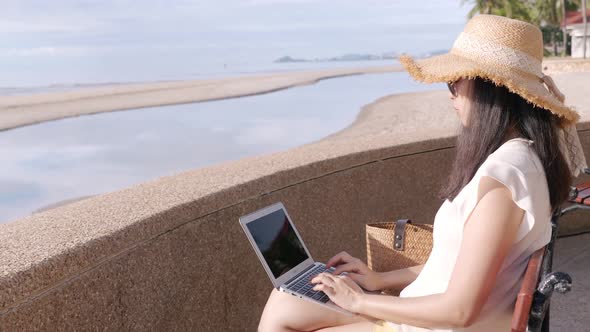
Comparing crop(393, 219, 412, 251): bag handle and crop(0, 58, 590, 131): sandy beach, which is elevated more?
crop(393, 219, 412, 251): bag handle

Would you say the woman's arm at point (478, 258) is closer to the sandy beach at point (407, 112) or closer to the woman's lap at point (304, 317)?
the woman's lap at point (304, 317)

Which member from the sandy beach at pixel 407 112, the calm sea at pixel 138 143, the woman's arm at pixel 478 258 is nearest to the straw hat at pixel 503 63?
the woman's arm at pixel 478 258

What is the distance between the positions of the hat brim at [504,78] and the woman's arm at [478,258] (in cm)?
30

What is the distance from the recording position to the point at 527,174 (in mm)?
2008

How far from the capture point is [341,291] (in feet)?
7.27

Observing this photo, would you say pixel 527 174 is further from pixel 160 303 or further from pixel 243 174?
pixel 243 174

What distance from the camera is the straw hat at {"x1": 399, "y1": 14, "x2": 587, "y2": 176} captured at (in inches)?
83.7

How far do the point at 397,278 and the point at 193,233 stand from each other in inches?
34.6

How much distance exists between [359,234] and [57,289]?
7.42 ft

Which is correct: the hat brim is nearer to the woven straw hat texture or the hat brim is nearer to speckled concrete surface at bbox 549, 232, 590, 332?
the woven straw hat texture

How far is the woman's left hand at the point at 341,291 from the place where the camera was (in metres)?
2.19

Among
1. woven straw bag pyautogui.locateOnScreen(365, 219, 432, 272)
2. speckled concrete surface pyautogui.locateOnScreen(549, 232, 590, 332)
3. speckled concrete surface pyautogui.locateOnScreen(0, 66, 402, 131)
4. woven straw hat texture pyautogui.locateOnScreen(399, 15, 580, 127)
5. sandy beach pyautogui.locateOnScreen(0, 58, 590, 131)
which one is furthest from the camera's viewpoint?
sandy beach pyautogui.locateOnScreen(0, 58, 590, 131)

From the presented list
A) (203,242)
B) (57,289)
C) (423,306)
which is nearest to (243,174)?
(203,242)

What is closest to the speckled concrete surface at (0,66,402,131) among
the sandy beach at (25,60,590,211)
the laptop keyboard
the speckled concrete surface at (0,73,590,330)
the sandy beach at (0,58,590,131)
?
the sandy beach at (0,58,590,131)
